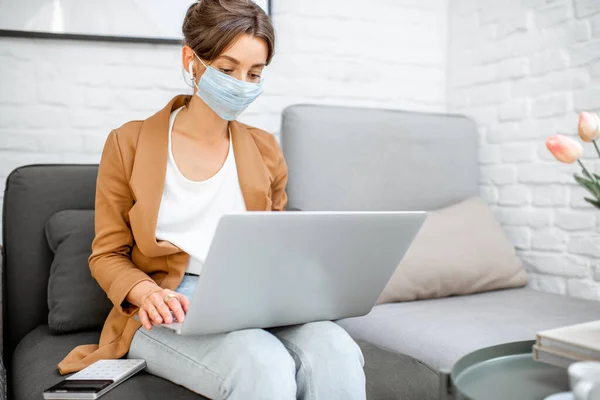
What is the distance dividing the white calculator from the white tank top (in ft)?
0.78

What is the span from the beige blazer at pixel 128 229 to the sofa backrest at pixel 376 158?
19.6 inches

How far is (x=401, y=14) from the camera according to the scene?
224 centimetres

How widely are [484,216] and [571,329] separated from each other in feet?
3.64

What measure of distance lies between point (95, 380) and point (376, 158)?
1159 mm

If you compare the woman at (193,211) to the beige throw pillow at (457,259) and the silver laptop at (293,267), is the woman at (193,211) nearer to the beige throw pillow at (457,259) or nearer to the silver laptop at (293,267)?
the silver laptop at (293,267)

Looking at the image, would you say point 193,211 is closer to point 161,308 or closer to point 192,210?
point 192,210

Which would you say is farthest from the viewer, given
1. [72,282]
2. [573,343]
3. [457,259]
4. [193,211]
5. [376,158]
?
[376,158]

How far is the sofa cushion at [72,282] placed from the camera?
142cm

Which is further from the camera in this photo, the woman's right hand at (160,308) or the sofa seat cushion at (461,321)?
the sofa seat cushion at (461,321)

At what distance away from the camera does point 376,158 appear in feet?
6.34

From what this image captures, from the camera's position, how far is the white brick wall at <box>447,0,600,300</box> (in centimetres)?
180

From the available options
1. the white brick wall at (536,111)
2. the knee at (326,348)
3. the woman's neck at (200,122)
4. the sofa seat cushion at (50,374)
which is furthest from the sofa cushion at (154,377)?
the white brick wall at (536,111)

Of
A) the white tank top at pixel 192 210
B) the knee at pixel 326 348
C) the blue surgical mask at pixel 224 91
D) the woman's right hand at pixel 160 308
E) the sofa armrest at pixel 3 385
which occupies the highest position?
the blue surgical mask at pixel 224 91

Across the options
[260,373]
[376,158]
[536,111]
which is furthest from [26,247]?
[536,111]
